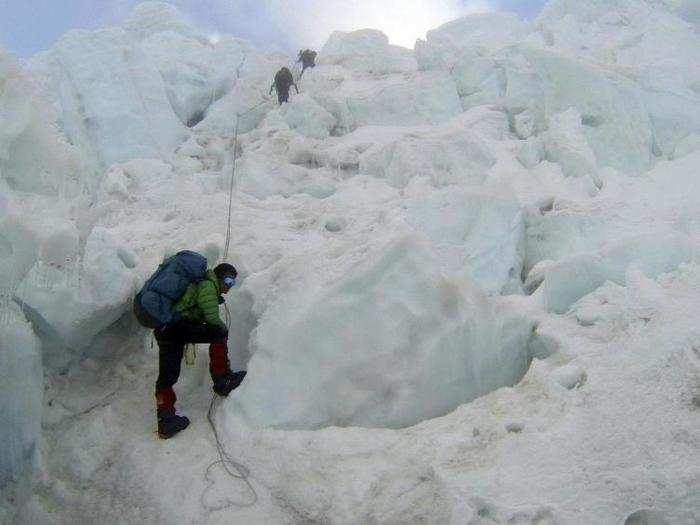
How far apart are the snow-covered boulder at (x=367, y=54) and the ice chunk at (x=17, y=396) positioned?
930 centimetres

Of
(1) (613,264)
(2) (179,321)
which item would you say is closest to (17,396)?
(2) (179,321)

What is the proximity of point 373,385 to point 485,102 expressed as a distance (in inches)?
275

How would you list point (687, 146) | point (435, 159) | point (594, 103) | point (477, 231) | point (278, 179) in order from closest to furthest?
point (477, 231) < point (435, 159) < point (278, 179) < point (687, 146) < point (594, 103)

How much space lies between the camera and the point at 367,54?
494 inches

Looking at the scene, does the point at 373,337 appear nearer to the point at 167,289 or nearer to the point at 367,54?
the point at 167,289

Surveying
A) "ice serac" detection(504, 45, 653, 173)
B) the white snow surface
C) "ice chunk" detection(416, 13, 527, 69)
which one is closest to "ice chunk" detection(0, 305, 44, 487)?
the white snow surface

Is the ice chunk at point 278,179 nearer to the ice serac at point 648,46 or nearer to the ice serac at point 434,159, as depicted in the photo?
the ice serac at point 434,159

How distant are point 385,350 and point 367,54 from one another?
10.1 meters

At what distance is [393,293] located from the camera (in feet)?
13.3

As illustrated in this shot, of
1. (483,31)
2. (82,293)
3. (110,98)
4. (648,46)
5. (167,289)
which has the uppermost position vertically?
(648,46)

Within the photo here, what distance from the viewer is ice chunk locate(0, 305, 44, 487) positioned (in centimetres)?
357

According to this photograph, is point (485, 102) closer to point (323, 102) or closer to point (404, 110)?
point (404, 110)

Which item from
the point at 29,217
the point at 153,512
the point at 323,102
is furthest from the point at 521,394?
the point at 323,102

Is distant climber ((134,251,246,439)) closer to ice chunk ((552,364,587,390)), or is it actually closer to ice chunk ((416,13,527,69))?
ice chunk ((552,364,587,390))
